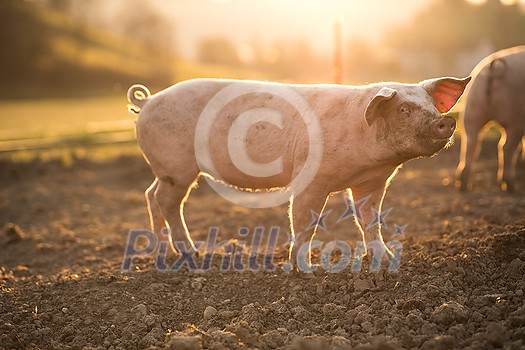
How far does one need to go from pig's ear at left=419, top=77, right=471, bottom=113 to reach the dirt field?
1202 mm

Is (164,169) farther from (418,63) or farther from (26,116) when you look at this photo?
(418,63)

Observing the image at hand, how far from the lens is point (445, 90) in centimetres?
455

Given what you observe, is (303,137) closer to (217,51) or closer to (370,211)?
(370,211)

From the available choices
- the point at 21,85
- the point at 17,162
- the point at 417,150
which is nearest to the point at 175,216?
the point at 417,150

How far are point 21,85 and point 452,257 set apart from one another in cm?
4834

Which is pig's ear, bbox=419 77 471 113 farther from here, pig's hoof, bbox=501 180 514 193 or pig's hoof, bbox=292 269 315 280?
pig's hoof, bbox=501 180 514 193

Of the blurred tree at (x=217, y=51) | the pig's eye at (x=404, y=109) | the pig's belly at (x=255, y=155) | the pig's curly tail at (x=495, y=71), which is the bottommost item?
the blurred tree at (x=217, y=51)

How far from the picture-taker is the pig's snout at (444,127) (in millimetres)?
4008

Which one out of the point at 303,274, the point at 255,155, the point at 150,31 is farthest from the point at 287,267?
the point at 150,31

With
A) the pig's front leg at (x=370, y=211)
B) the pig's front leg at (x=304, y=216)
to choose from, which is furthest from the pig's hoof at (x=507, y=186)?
the pig's front leg at (x=304, y=216)

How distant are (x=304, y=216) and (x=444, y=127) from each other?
1.29m

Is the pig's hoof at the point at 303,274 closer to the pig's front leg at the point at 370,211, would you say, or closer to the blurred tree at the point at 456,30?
the pig's front leg at the point at 370,211

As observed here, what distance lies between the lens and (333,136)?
4445 millimetres

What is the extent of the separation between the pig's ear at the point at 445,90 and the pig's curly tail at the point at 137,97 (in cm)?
257
